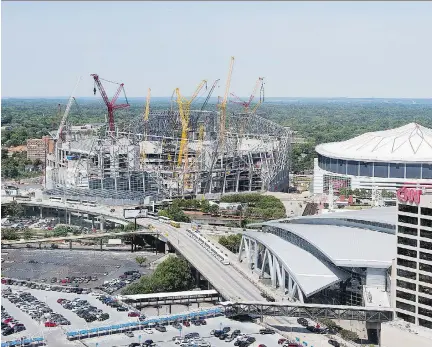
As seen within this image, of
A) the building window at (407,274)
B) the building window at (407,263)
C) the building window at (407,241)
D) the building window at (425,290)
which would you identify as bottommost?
the building window at (425,290)

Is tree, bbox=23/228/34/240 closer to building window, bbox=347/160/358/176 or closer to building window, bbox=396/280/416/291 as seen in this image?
building window, bbox=347/160/358/176

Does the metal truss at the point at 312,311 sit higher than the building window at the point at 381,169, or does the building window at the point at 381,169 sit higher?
the building window at the point at 381,169

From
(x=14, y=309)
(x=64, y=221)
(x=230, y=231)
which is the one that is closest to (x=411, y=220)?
(x=14, y=309)

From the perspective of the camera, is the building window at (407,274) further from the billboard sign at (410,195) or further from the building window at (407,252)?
the billboard sign at (410,195)

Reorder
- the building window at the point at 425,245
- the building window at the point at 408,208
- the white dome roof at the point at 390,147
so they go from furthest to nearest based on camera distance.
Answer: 1. the white dome roof at the point at 390,147
2. the building window at the point at 408,208
3. the building window at the point at 425,245

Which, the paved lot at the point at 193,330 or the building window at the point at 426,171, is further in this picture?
the building window at the point at 426,171

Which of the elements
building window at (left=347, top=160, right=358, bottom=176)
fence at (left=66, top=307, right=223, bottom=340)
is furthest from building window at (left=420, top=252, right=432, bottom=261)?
building window at (left=347, top=160, right=358, bottom=176)

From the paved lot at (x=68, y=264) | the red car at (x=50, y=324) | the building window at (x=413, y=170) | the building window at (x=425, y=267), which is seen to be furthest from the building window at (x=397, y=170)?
the red car at (x=50, y=324)
